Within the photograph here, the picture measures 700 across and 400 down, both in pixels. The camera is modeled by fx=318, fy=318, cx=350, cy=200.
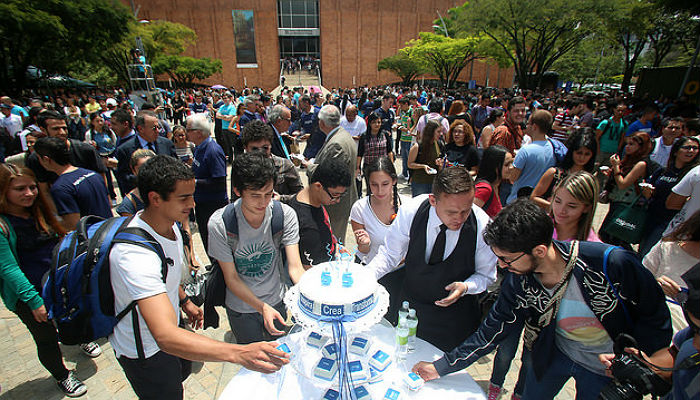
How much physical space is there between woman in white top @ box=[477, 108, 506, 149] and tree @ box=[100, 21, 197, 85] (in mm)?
24167

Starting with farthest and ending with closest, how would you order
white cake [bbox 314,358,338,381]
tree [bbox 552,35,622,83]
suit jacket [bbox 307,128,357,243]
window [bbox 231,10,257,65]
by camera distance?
tree [bbox 552,35,622,83] < window [bbox 231,10,257,65] < suit jacket [bbox 307,128,357,243] < white cake [bbox 314,358,338,381]

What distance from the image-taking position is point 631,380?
4.87 feet

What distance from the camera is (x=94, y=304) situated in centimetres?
178

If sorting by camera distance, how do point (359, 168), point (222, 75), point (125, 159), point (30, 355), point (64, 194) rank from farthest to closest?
point (222, 75), point (359, 168), point (125, 159), point (30, 355), point (64, 194)

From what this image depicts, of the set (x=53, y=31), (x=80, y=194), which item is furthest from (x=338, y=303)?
(x=53, y=31)

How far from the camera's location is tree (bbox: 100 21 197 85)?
23.6m

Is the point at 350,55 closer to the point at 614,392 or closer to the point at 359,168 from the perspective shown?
the point at 359,168

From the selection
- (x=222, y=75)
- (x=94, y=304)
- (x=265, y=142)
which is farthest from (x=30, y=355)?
(x=222, y=75)

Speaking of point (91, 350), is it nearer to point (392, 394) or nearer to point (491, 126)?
point (392, 394)

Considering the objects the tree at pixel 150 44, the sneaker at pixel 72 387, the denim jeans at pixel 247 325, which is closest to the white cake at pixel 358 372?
the denim jeans at pixel 247 325

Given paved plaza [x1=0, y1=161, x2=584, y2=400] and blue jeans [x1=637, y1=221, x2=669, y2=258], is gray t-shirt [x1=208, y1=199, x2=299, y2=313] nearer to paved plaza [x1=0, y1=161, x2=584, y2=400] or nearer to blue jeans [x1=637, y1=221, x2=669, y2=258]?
paved plaza [x1=0, y1=161, x2=584, y2=400]

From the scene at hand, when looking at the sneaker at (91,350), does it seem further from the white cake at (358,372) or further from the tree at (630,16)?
the tree at (630,16)

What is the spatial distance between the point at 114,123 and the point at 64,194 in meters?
1.64

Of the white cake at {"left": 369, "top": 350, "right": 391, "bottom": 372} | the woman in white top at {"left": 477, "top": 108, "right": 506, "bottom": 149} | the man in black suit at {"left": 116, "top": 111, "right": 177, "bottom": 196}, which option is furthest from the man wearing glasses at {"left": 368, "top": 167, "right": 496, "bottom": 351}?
the woman in white top at {"left": 477, "top": 108, "right": 506, "bottom": 149}
